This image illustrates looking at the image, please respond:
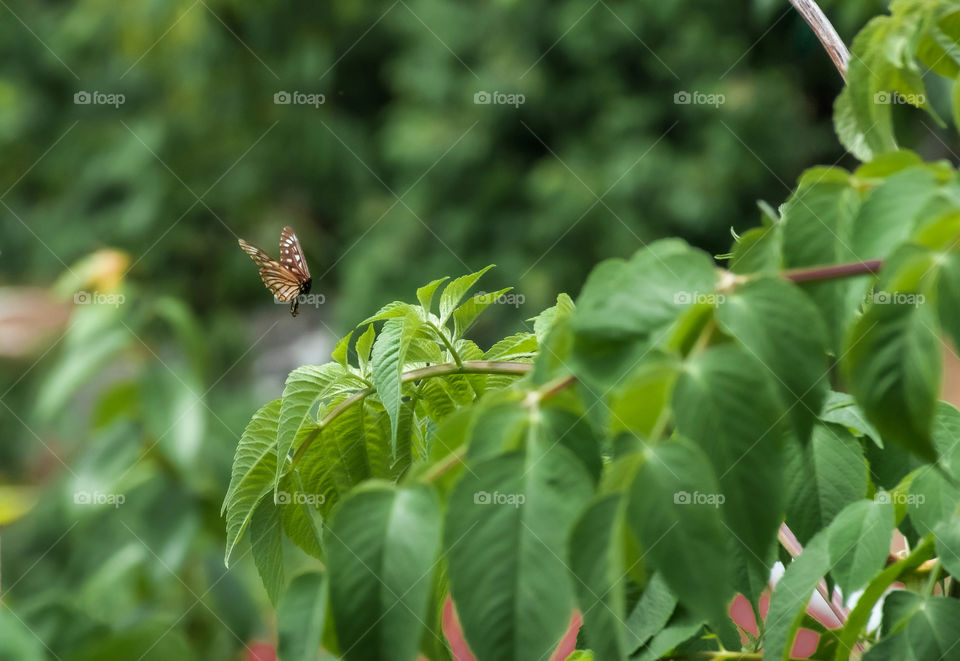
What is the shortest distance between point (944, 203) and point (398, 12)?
3161mm

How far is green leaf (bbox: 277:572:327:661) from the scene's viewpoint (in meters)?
0.22

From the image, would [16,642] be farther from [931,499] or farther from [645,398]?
[931,499]

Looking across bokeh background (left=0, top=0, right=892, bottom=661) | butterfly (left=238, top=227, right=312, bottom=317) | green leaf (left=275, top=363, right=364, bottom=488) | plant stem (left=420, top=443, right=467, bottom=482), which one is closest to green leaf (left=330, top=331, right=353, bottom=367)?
green leaf (left=275, top=363, right=364, bottom=488)

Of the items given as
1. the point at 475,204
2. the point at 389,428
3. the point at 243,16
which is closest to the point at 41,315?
the point at 389,428

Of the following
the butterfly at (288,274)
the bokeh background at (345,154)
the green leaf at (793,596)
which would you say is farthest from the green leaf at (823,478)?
the bokeh background at (345,154)

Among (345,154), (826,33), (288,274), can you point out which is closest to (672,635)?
(826,33)

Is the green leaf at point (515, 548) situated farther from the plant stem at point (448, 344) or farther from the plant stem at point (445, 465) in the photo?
the plant stem at point (448, 344)

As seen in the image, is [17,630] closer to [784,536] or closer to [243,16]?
[784,536]

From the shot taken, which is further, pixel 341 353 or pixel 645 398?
pixel 341 353

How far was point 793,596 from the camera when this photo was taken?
12.0 inches

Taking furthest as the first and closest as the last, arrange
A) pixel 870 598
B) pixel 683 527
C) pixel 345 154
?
pixel 345 154, pixel 870 598, pixel 683 527

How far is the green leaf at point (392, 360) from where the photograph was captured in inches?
12.2

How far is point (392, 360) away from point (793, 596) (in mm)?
150

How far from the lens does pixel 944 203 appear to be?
0.70ft
